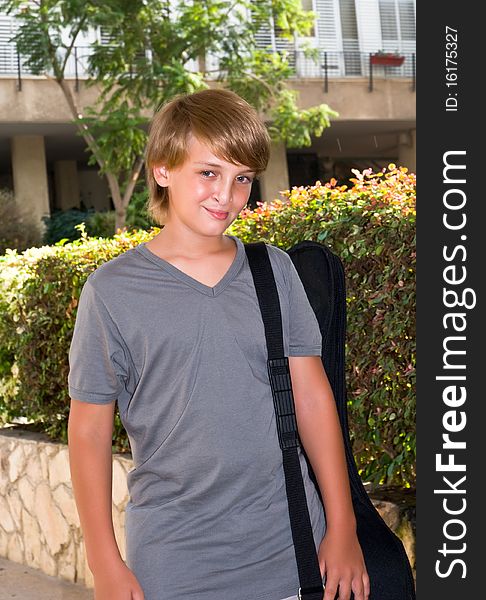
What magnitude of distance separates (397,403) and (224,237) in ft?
5.37

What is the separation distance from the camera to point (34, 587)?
529 cm

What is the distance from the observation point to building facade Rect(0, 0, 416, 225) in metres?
23.4

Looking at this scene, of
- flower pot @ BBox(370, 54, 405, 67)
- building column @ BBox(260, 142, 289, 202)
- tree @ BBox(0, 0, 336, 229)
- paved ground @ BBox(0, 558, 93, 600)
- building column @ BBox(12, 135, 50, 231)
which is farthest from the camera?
building column @ BBox(260, 142, 289, 202)

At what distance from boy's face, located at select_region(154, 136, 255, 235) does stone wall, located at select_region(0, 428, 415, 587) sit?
2886 millimetres

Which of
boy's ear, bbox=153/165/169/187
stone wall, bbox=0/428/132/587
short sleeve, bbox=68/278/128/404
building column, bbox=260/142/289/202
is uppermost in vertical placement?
building column, bbox=260/142/289/202

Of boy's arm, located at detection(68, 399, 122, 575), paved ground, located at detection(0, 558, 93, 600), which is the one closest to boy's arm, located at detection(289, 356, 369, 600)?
boy's arm, located at detection(68, 399, 122, 575)

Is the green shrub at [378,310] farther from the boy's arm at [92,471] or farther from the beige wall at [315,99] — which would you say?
the beige wall at [315,99]

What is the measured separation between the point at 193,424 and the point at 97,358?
25 cm

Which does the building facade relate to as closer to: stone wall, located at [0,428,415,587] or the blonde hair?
stone wall, located at [0,428,415,587]

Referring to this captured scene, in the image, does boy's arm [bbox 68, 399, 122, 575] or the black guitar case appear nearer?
boy's arm [bbox 68, 399, 122, 575]

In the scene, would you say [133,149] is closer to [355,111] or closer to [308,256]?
[355,111]

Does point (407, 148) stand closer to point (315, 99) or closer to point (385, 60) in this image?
point (385, 60)

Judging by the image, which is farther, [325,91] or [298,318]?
[325,91]

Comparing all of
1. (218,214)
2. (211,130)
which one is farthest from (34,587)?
(211,130)
